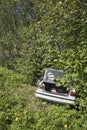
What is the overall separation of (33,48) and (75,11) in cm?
710

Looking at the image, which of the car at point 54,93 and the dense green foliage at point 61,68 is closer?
the dense green foliage at point 61,68

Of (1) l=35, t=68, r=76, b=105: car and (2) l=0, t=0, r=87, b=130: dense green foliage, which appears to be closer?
(2) l=0, t=0, r=87, b=130: dense green foliage

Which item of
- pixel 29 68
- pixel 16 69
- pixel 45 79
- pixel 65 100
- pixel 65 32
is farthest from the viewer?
pixel 16 69

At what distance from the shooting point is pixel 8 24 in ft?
64.4

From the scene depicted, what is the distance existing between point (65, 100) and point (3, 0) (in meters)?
10.2

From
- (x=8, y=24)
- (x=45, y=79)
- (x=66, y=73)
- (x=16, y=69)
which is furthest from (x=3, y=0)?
(x=66, y=73)

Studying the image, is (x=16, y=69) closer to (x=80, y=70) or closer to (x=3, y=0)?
(x=3, y=0)

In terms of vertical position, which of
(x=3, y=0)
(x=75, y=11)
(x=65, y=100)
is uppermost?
(x=3, y=0)

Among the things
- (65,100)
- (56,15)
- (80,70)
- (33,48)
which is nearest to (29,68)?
(33,48)

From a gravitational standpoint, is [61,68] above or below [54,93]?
above

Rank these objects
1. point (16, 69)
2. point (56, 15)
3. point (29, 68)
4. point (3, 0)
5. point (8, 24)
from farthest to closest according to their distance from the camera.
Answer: point (8, 24)
point (3, 0)
point (16, 69)
point (29, 68)
point (56, 15)

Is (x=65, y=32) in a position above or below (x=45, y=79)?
above

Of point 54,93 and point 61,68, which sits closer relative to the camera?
point 61,68

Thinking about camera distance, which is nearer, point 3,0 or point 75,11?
point 75,11
